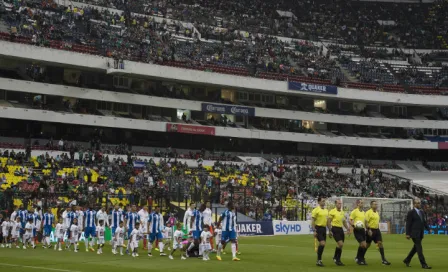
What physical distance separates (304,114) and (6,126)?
34.1 m

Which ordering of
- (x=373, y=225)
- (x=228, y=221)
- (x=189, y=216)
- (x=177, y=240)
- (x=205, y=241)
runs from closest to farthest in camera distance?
(x=373, y=225), (x=205, y=241), (x=228, y=221), (x=189, y=216), (x=177, y=240)

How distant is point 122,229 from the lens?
30203 millimetres

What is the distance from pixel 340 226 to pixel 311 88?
2250 inches

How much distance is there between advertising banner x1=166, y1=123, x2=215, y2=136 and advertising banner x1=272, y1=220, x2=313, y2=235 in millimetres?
24825

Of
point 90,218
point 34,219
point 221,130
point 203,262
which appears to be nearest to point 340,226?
point 203,262

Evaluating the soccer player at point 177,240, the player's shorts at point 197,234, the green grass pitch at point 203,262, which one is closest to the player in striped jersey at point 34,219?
the green grass pitch at point 203,262

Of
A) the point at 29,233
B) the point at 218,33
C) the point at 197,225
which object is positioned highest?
the point at 218,33

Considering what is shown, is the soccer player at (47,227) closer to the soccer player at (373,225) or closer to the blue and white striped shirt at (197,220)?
the blue and white striped shirt at (197,220)

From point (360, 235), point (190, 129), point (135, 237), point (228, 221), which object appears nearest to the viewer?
point (360, 235)

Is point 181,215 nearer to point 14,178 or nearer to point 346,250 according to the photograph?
point 14,178

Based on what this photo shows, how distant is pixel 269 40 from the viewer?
87.9 m

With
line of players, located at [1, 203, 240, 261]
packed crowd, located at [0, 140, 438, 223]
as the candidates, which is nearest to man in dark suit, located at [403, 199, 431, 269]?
line of players, located at [1, 203, 240, 261]

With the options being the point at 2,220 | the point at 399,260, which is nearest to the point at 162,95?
the point at 2,220

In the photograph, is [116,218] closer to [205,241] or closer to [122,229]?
[122,229]
